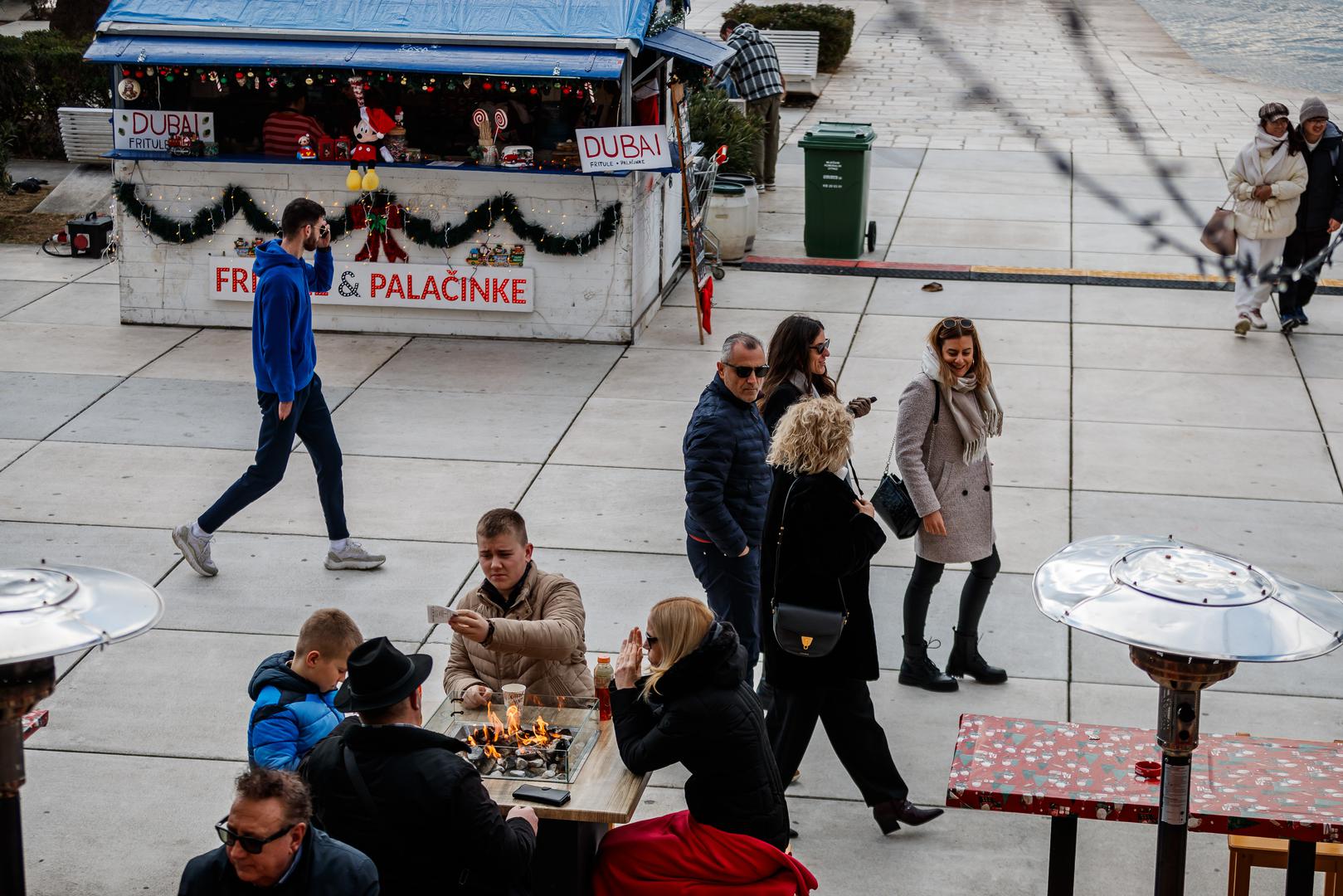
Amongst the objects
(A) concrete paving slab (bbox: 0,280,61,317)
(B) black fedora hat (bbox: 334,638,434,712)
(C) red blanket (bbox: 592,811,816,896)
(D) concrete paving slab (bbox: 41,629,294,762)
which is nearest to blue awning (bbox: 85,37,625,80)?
(A) concrete paving slab (bbox: 0,280,61,317)

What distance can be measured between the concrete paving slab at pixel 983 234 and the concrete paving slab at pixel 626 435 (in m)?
5.85

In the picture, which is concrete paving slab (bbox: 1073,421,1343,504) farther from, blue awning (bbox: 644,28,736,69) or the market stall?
blue awning (bbox: 644,28,736,69)

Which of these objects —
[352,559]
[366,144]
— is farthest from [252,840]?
[366,144]

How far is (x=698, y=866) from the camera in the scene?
15.4ft

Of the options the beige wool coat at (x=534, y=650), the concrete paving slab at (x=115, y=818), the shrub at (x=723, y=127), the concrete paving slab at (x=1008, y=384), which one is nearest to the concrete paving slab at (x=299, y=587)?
the concrete paving slab at (x=115, y=818)

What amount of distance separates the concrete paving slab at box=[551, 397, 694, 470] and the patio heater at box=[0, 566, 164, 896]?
6578mm

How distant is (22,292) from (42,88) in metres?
7.04

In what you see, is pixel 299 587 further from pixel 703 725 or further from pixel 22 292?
pixel 22 292

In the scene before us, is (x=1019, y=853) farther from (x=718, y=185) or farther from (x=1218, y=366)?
(x=718, y=185)

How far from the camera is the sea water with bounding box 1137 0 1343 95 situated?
15.3 ft

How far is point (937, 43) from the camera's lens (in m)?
4.06

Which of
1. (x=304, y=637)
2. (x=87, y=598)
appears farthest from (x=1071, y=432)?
(x=87, y=598)

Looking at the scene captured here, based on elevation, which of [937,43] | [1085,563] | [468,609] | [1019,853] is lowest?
[1019,853]

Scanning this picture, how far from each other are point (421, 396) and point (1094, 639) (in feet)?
18.3
